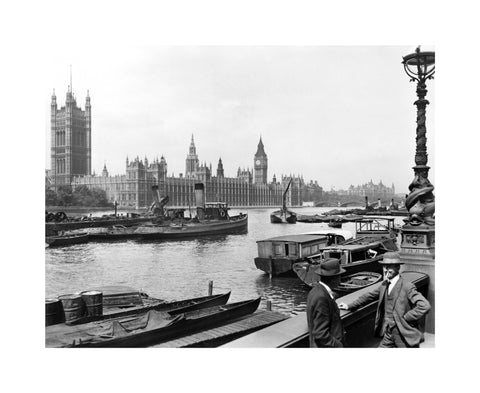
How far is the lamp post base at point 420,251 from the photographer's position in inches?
177

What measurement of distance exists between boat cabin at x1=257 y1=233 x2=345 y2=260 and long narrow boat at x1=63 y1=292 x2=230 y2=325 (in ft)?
7.66

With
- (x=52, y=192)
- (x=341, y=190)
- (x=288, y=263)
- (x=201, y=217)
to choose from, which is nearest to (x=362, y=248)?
(x=288, y=263)

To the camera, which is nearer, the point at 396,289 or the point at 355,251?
the point at 396,289

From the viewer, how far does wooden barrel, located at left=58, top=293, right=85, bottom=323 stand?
602cm

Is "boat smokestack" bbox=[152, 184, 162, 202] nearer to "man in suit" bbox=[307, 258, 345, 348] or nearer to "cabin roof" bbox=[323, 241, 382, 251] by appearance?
"cabin roof" bbox=[323, 241, 382, 251]

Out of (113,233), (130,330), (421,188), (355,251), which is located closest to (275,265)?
(355,251)

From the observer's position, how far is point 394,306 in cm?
342

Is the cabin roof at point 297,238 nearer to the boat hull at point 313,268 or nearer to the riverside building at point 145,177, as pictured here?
the boat hull at point 313,268

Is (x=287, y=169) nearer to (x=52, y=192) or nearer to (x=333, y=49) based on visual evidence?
(x=333, y=49)

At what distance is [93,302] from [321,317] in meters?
4.32

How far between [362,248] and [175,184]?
553 cm

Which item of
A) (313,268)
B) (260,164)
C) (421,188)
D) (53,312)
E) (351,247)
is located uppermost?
(260,164)

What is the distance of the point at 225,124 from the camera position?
262 inches

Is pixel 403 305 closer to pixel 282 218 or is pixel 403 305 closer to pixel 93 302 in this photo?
pixel 93 302
